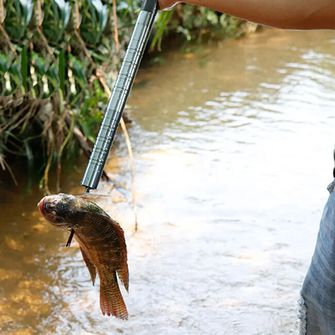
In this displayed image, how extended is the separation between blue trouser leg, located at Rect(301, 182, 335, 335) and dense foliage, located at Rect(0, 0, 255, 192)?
2284 millimetres

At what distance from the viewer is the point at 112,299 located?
2.49m

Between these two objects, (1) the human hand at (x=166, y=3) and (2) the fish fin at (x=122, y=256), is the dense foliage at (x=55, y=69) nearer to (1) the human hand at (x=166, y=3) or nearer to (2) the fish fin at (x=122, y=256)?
(2) the fish fin at (x=122, y=256)

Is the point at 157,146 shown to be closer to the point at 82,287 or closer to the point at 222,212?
the point at 222,212

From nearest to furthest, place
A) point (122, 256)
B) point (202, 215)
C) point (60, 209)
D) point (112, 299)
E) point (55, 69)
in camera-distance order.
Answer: point (60, 209), point (122, 256), point (112, 299), point (55, 69), point (202, 215)

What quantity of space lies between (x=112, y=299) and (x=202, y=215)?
1.92 metres

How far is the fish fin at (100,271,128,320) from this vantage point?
243 centimetres

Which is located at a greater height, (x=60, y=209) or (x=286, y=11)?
(x=286, y=11)

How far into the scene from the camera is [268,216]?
14.4 ft

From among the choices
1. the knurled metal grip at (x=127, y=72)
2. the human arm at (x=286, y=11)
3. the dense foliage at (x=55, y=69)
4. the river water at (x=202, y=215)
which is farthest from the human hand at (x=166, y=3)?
the dense foliage at (x=55, y=69)

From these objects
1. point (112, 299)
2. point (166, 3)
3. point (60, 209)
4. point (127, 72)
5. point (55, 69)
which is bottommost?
point (112, 299)

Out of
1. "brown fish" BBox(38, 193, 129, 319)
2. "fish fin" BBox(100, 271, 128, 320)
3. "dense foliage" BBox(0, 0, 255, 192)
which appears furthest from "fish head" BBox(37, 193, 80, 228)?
"dense foliage" BBox(0, 0, 255, 192)

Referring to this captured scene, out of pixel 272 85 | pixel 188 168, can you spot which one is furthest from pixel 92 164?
pixel 272 85

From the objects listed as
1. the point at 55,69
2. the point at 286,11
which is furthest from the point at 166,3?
the point at 55,69

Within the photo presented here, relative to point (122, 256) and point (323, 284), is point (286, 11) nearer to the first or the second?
point (323, 284)
